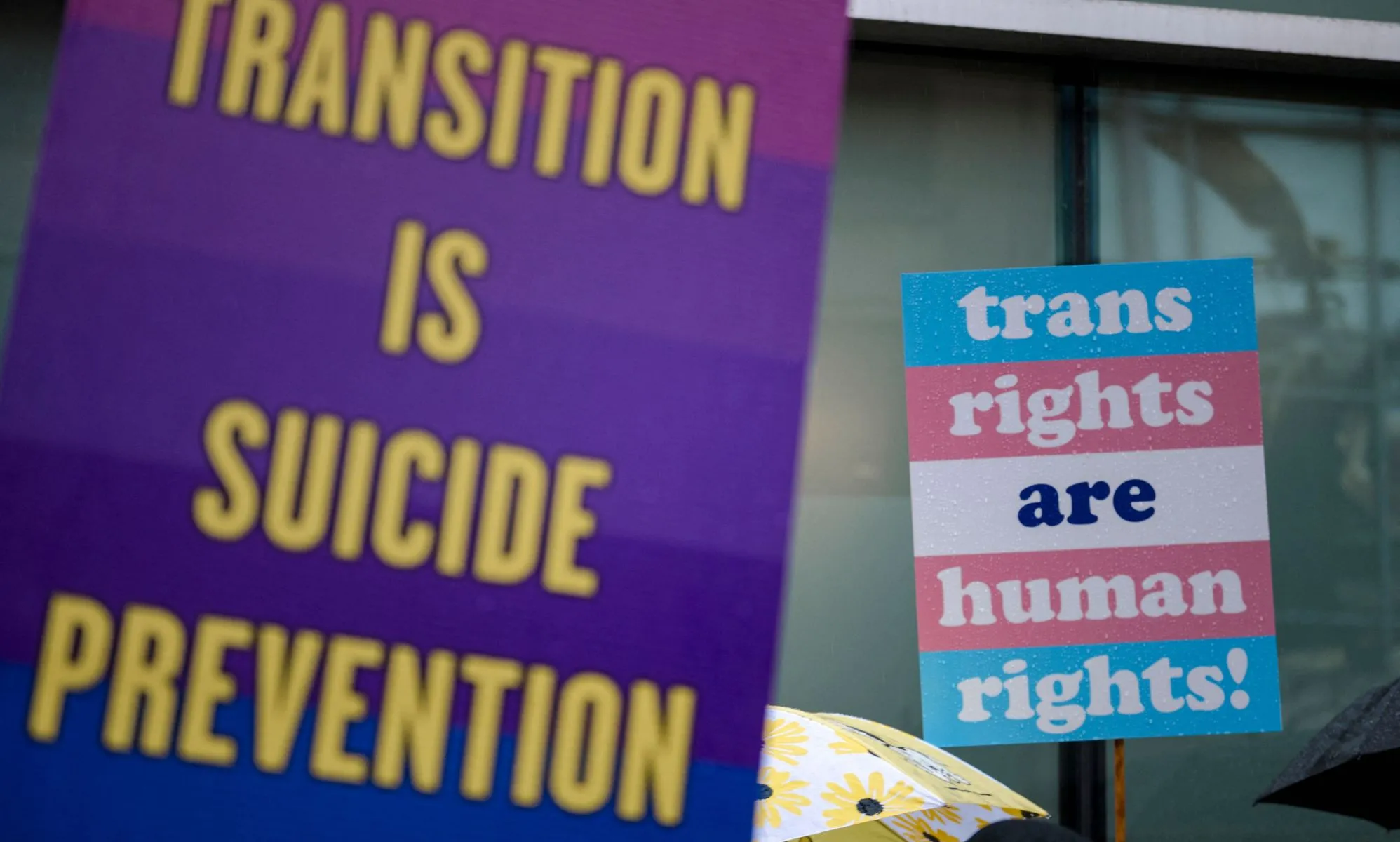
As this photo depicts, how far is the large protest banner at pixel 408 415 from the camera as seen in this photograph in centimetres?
135

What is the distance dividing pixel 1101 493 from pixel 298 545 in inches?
114

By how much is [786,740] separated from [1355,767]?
1189 mm

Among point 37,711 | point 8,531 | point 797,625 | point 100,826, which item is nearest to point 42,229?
point 8,531

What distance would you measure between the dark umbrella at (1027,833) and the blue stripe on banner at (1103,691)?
106 cm

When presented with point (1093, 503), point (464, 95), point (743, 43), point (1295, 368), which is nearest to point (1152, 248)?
point (1295, 368)

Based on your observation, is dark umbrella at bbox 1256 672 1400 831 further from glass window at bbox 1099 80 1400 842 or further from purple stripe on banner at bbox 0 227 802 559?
glass window at bbox 1099 80 1400 842

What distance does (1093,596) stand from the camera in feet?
12.6

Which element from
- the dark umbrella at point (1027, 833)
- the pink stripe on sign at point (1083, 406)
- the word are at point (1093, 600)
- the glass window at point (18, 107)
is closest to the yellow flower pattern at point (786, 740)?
the dark umbrella at point (1027, 833)

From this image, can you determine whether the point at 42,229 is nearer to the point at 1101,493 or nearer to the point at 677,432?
the point at 677,432

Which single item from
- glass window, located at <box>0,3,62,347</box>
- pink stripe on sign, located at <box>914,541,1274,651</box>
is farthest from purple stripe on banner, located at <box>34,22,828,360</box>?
glass window, located at <box>0,3,62,347</box>

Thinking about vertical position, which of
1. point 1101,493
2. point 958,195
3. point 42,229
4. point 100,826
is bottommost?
point 100,826

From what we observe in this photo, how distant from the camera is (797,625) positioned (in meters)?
5.64

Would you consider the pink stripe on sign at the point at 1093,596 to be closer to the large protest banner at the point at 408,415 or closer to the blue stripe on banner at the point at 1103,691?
the blue stripe on banner at the point at 1103,691

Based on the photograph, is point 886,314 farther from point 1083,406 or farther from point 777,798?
point 777,798
